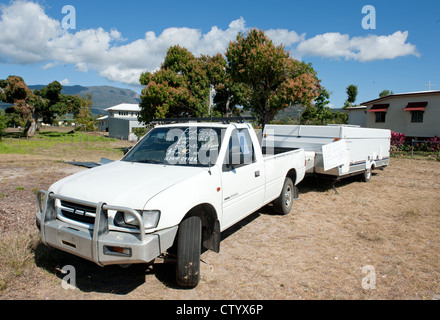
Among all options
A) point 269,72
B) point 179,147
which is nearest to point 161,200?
point 179,147

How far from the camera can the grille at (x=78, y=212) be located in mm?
3231

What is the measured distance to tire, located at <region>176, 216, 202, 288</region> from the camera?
11.0ft

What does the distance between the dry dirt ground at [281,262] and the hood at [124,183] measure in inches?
43.2

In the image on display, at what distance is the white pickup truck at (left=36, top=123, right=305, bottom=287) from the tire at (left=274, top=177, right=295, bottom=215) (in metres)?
1.38

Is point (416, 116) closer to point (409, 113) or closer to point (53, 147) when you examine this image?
point (409, 113)

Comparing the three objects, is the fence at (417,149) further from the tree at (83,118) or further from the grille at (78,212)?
the tree at (83,118)

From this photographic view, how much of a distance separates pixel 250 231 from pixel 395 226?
299 cm

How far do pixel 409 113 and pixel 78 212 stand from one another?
89.6ft

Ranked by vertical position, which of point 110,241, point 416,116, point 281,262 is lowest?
point 281,262

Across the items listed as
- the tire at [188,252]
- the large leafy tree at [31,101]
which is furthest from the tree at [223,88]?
the large leafy tree at [31,101]

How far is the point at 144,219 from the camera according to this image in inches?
120

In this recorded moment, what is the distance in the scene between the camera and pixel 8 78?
1464 inches
